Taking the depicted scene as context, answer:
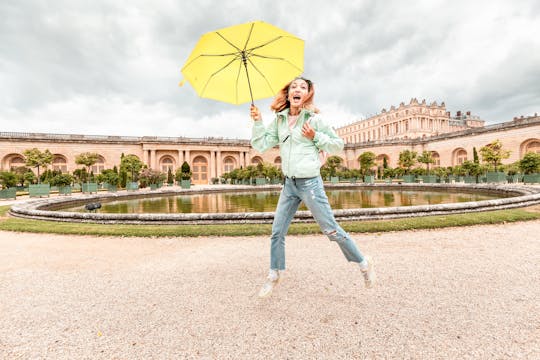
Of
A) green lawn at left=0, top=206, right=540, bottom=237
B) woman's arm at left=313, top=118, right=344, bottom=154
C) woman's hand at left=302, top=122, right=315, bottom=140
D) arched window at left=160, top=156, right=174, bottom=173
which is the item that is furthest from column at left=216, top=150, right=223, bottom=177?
woman's hand at left=302, top=122, right=315, bottom=140

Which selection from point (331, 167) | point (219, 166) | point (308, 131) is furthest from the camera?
point (219, 166)

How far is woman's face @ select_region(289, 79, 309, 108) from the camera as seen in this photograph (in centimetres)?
269

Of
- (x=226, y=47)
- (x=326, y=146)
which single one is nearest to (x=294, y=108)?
(x=326, y=146)

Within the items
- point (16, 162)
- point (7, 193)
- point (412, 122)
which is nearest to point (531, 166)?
point (7, 193)

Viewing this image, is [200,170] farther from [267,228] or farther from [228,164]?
[267,228]

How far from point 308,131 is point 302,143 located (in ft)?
0.67

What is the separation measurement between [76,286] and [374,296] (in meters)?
3.23

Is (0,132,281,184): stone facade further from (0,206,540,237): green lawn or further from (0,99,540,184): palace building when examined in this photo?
(0,206,540,237): green lawn

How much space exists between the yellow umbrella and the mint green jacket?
46 centimetres

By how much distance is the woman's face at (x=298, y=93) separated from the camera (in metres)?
2.69

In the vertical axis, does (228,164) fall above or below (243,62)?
above

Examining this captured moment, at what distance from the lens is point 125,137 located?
129 feet

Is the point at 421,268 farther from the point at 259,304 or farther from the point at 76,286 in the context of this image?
the point at 76,286

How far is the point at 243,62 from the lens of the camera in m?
2.99
